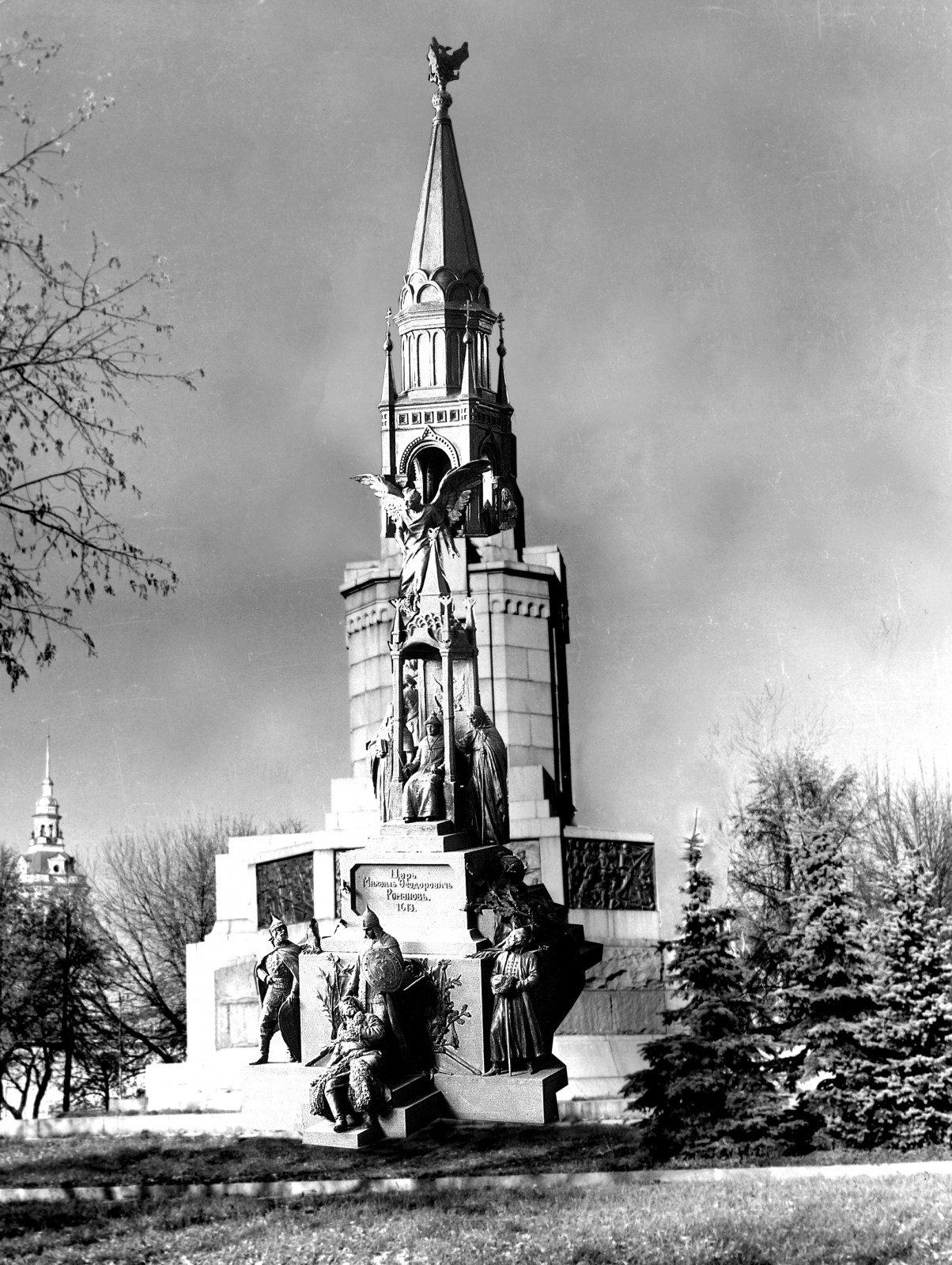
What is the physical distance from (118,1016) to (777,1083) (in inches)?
1102

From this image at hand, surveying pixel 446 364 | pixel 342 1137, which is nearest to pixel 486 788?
pixel 342 1137

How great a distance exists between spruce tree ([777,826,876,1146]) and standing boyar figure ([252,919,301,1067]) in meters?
6.32

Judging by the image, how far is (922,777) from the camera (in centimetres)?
3738

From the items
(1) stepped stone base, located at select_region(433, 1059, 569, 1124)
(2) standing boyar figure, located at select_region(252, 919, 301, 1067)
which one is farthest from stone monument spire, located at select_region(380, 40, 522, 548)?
(1) stepped stone base, located at select_region(433, 1059, 569, 1124)

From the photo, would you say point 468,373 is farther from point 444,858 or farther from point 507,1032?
point 507,1032

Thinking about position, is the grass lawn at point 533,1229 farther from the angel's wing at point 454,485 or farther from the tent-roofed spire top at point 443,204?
the tent-roofed spire top at point 443,204

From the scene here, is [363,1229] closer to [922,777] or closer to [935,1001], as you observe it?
[935,1001]

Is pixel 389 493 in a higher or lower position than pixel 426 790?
higher

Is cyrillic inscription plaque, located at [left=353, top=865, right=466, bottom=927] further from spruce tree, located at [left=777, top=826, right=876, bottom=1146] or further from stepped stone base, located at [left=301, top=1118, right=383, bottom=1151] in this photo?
spruce tree, located at [left=777, top=826, right=876, bottom=1146]

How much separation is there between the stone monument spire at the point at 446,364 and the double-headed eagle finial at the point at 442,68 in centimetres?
3

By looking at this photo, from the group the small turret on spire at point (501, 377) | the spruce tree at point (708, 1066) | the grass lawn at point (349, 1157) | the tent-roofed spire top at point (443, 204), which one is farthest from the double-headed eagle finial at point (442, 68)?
the grass lawn at point (349, 1157)

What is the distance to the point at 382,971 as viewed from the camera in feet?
59.5

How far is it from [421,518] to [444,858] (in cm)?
528

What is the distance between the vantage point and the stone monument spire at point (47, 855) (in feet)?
131
